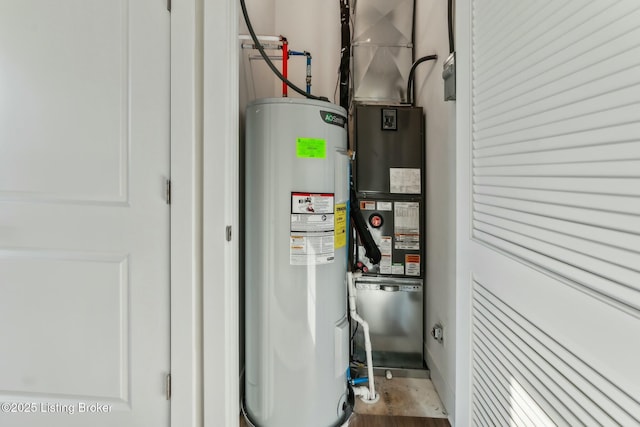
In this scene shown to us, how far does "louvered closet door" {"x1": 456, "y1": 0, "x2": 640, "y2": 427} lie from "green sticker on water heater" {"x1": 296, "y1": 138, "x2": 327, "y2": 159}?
60 cm

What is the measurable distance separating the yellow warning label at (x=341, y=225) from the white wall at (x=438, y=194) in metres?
0.54

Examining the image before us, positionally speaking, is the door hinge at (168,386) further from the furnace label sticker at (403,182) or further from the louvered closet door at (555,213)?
the furnace label sticker at (403,182)

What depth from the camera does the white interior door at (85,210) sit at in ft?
3.62

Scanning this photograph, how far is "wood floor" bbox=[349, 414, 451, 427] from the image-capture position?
4.66 feet

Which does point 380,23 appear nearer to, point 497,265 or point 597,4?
point 597,4

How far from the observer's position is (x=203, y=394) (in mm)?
1174

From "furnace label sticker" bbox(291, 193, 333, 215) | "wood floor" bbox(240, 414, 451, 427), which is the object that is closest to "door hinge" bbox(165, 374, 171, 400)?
"wood floor" bbox(240, 414, 451, 427)

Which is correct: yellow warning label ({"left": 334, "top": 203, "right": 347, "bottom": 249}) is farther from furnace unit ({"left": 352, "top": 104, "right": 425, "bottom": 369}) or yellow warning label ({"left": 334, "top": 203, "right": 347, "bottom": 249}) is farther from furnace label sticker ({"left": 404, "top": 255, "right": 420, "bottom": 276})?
furnace label sticker ({"left": 404, "top": 255, "right": 420, "bottom": 276})

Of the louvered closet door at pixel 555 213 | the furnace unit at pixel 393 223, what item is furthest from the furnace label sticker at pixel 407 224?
the louvered closet door at pixel 555 213

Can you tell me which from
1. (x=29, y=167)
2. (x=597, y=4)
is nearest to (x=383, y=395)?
(x=597, y=4)

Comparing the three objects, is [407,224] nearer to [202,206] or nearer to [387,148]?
[387,148]

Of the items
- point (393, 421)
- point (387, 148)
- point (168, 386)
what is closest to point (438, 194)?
point (387, 148)

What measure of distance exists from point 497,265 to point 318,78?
1.86 meters

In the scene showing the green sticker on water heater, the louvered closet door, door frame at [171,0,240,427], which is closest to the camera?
the louvered closet door
